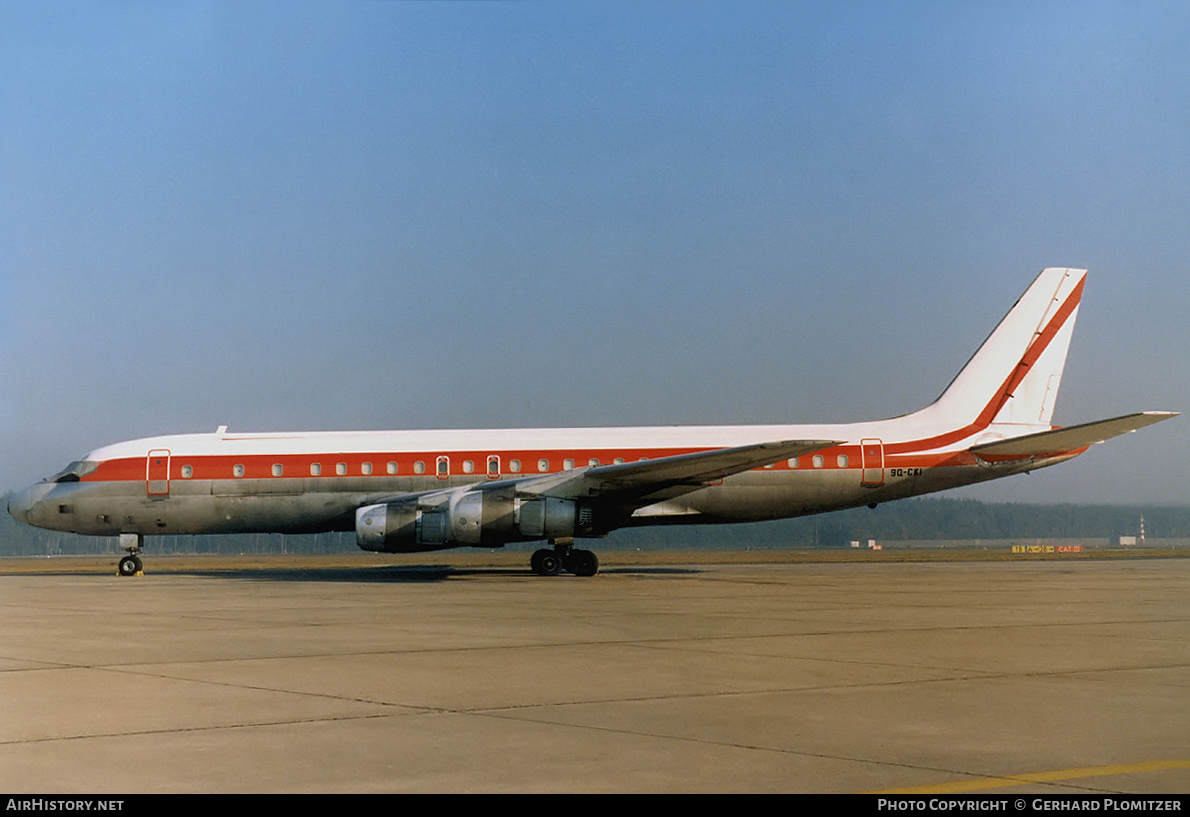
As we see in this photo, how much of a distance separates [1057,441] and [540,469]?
12426mm

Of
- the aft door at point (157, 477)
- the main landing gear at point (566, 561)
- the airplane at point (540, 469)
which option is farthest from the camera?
the aft door at point (157, 477)

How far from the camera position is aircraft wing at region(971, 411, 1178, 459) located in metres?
→ 28.1

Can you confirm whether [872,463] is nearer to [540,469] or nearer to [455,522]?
[540,469]

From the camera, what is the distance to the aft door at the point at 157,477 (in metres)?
30.6

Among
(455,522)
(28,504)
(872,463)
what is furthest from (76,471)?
(872,463)

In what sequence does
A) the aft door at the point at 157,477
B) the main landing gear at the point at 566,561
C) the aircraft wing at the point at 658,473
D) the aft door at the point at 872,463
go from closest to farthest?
the aircraft wing at the point at 658,473, the main landing gear at the point at 566,561, the aft door at the point at 872,463, the aft door at the point at 157,477

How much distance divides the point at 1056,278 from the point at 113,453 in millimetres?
24674

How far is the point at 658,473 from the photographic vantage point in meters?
27.4

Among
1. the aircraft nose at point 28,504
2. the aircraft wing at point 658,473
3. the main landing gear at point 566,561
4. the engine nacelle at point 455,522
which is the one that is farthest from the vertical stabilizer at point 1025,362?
the aircraft nose at point 28,504

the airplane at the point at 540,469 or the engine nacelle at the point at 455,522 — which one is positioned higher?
the airplane at the point at 540,469

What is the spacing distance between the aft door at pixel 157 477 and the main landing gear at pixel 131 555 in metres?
1.49

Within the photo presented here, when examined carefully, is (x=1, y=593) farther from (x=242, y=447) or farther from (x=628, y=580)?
(x=628, y=580)

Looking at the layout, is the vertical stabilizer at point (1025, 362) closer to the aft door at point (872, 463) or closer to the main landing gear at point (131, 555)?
the aft door at point (872, 463)

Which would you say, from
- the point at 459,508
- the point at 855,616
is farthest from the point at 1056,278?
the point at 855,616
